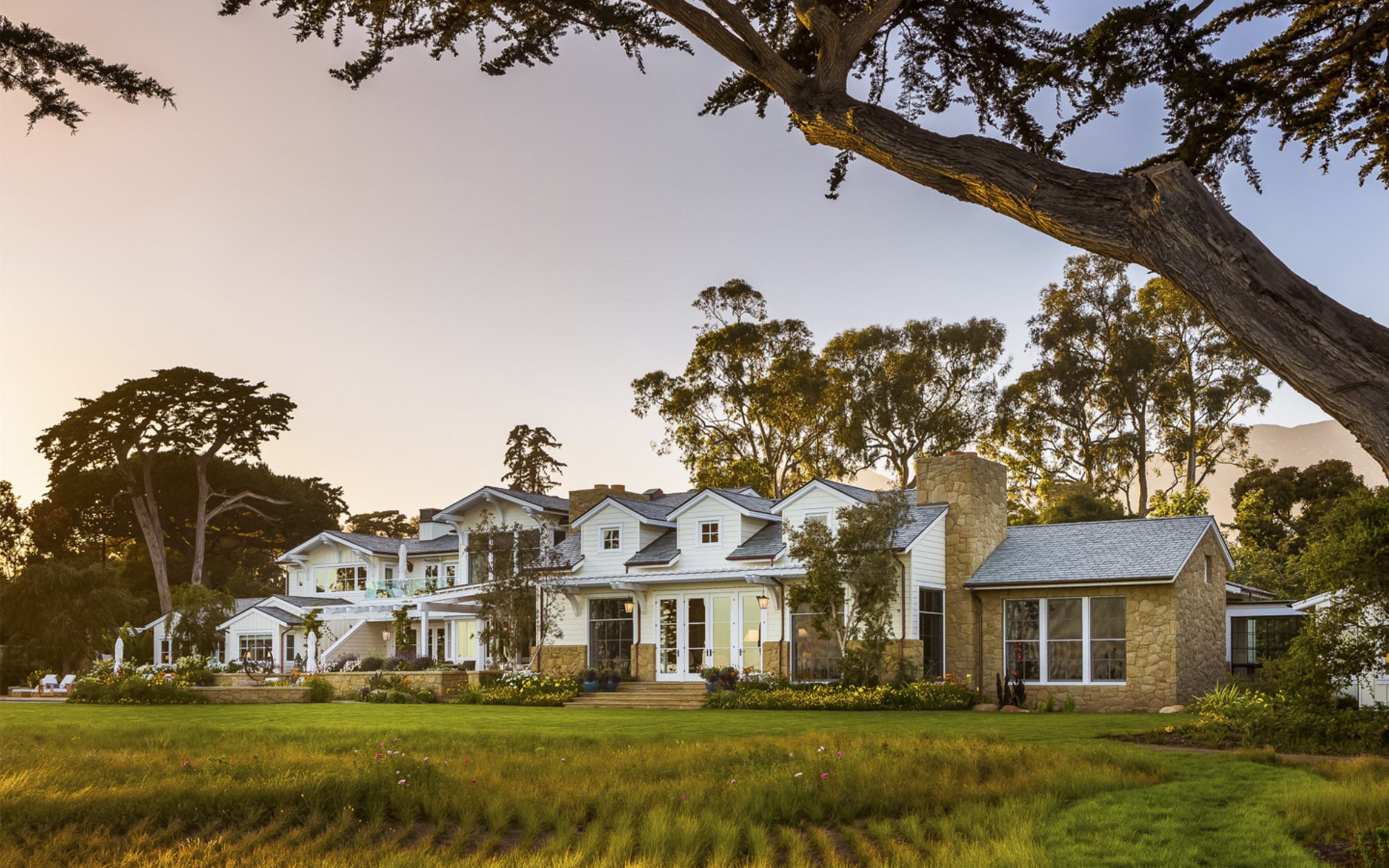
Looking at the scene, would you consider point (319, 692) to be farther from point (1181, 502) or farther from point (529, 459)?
point (529, 459)

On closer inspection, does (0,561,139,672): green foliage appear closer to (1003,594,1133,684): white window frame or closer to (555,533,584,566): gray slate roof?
(555,533,584,566): gray slate roof

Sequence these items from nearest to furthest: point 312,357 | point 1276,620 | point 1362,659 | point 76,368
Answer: point 1362,659 < point 76,368 < point 312,357 < point 1276,620

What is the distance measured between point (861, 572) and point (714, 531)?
709 centimetres

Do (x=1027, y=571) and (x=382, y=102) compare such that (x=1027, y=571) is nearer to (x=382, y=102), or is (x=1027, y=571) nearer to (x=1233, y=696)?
(x=1233, y=696)

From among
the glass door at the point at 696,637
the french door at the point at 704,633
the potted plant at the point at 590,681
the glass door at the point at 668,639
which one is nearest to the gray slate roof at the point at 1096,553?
the french door at the point at 704,633

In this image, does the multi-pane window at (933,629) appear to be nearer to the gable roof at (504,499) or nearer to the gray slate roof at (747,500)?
the gray slate roof at (747,500)

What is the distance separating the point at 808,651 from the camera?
1132 inches

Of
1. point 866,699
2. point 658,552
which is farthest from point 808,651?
point 658,552

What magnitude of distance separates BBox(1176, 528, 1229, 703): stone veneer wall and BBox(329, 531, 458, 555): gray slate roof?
25288mm

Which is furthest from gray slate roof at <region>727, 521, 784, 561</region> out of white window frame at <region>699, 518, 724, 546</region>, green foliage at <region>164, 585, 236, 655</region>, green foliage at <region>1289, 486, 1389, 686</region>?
green foliage at <region>164, 585, 236, 655</region>

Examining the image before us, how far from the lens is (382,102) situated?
19562mm

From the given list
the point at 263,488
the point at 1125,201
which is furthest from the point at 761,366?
the point at 1125,201

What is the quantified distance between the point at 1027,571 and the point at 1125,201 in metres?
22.0

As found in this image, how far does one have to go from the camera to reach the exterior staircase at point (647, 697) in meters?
26.6
